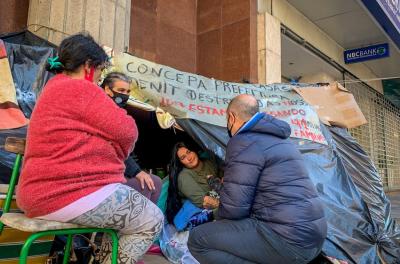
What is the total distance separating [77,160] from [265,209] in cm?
111

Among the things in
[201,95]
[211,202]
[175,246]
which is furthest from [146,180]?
[201,95]

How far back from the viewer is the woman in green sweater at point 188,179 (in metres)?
3.81

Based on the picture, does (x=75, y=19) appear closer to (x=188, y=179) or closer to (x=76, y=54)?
(x=188, y=179)

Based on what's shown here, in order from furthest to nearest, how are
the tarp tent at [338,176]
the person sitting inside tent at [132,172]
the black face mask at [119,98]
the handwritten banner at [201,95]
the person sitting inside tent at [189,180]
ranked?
1. the person sitting inside tent at [189,180]
2. the handwritten banner at [201,95]
3. the tarp tent at [338,176]
4. the black face mask at [119,98]
5. the person sitting inside tent at [132,172]

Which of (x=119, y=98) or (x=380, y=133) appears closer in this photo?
(x=119, y=98)

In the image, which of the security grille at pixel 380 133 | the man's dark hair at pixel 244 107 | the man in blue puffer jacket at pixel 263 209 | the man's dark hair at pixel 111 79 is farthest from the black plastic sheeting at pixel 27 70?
the security grille at pixel 380 133

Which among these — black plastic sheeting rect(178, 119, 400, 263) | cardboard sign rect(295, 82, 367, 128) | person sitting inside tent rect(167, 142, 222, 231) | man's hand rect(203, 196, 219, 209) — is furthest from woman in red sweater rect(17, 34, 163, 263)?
cardboard sign rect(295, 82, 367, 128)

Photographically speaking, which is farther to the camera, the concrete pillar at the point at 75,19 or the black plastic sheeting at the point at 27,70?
the concrete pillar at the point at 75,19

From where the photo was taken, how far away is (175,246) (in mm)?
3555

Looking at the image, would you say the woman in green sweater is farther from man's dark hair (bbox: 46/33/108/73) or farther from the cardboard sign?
man's dark hair (bbox: 46/33/108/73)

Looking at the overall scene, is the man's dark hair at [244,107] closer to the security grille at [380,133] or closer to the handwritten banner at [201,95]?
the handwritten banner at [201,95]

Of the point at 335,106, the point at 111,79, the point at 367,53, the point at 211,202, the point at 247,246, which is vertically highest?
the point at 367,53

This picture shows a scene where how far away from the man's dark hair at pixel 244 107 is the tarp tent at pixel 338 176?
113 centimetres

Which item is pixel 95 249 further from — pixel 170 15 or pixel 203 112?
pixel 170 15
